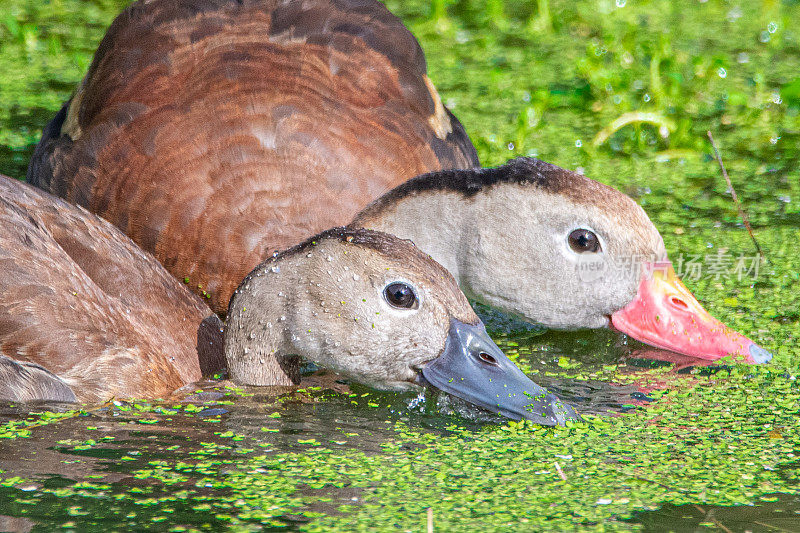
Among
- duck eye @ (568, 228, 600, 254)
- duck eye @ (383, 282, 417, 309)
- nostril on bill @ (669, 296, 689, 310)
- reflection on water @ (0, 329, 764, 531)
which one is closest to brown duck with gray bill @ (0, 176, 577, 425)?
duck eye @ (383, 282, 417, 309)

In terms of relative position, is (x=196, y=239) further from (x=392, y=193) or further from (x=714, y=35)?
(x=714, y=35)

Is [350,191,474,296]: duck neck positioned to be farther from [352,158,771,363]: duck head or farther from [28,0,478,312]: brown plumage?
[28,0,478,312]: brown plumage

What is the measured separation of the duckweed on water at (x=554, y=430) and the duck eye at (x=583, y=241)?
0.47 m

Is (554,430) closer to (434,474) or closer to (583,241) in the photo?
(434,474)

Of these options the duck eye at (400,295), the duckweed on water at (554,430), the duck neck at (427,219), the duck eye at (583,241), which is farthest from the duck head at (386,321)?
the duck eye at (583,241)

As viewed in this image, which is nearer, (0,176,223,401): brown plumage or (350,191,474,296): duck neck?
(0,176,223,401): brown plumage

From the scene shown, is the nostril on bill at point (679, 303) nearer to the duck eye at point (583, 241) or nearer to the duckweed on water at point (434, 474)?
the duck eye at point (583, 241)

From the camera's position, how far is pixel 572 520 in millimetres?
3488

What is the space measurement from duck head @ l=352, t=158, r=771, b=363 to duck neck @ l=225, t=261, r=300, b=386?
708 millimetres

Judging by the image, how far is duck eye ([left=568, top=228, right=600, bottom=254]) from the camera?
15.9ft

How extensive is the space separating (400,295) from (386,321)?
0.36 feet

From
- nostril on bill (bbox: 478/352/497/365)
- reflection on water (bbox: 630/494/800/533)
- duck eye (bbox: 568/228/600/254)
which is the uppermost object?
duck eye (bbox: 568/228/600/254)

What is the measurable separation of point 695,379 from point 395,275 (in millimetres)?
1357

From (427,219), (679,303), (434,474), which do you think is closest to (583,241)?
(679,303)
